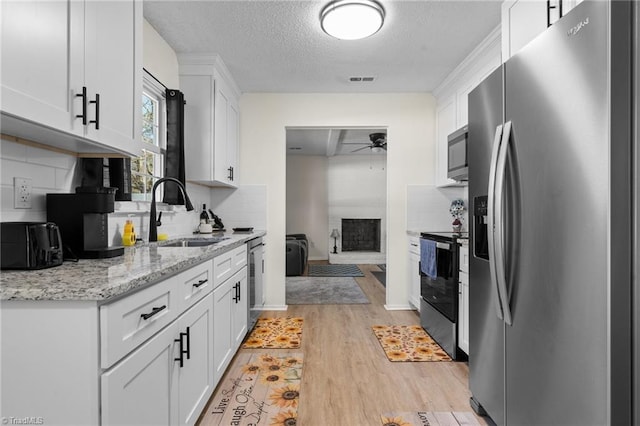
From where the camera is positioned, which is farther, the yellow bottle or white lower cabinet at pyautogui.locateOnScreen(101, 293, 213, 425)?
the yellow bottle

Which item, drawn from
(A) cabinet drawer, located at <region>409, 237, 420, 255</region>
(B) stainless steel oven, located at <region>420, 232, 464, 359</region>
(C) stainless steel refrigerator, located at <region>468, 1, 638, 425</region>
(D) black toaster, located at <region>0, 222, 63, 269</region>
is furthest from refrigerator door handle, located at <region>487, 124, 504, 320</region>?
(A) cabinet drawer, located at <region>409, 237, 420, 255</region>

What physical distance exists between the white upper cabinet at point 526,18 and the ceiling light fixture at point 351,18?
780 mm

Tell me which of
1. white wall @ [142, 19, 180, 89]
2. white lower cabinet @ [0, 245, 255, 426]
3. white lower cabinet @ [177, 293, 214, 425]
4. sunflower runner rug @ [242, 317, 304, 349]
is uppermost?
white wall @ [142, 19, 180, 89]

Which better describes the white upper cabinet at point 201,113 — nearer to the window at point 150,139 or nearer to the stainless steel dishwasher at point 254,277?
the window at point 150,139

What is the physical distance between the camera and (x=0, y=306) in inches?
36.8

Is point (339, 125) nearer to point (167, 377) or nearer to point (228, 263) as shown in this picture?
point (228, 263)

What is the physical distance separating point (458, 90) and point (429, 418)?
2.84 metres

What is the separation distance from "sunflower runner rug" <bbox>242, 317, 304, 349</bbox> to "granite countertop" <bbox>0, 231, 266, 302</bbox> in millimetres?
1583

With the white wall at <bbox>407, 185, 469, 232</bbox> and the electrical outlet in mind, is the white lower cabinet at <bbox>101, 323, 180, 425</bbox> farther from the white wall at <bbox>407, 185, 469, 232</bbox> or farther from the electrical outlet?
the white wall at <bbox>407, 185, 469, 232</bbox>

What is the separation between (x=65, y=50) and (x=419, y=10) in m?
2.10

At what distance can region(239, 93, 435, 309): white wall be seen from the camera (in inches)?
161

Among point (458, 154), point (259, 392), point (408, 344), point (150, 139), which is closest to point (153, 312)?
point (259, 392)

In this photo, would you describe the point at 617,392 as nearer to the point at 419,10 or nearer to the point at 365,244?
the point at 419,10

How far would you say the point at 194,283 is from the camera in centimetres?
168
